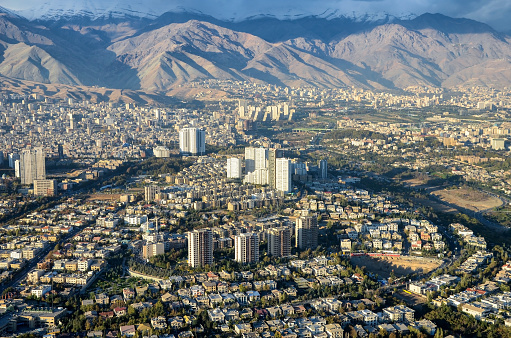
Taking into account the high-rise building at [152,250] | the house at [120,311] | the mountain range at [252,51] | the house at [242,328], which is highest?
the mountain range at [252,51]

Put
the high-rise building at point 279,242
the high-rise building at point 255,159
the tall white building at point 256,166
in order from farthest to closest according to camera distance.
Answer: the high-rise building at point 255,159
the tall white building at point 256,166
the high-rise building at point 279,242

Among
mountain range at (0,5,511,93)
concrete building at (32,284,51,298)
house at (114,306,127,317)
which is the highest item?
mountain range at (0,5,511,93)

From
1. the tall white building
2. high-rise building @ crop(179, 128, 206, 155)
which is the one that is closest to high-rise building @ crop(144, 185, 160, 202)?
the tall white building

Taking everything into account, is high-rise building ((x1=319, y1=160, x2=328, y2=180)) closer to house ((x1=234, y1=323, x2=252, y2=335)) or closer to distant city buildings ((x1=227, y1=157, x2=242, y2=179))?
distant city buildings ((x1=227, y1=157, x2=242, y2=179))

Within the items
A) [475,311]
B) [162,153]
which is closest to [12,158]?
[162,153]

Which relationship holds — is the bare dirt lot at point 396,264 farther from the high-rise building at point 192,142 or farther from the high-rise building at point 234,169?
the high-rise building at point 192,142

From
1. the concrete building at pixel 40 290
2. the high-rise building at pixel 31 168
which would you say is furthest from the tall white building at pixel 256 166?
the concrete building at pixel 40 290
